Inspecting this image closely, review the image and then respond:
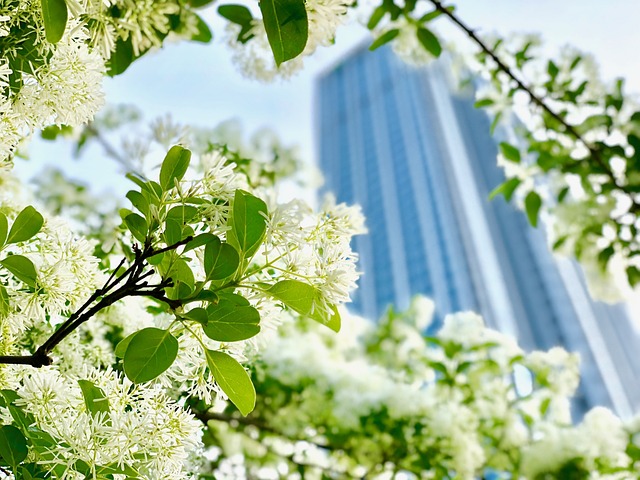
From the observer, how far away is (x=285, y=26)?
13.4 inches

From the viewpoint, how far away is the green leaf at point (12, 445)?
262 mm

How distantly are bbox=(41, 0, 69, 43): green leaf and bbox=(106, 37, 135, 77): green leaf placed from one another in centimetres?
15

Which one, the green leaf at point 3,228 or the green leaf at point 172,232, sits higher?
the green leaf at point 172,232

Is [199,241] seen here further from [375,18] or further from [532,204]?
[532,204]

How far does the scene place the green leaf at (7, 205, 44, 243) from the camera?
1.02 feet

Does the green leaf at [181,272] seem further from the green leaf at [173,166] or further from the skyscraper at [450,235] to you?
the skyscraper at [450,235]

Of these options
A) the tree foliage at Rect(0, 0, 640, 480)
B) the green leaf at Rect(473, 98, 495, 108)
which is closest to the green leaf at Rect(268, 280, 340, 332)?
the tree foliage at Rect(0, 0, 640, 480)

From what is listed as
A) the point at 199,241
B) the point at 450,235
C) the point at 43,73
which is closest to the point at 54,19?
the point at 43,73

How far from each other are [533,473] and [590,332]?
2276 cm

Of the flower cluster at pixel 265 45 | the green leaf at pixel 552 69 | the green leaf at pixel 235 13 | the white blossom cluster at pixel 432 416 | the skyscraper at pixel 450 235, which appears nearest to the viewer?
the flower cluster at pixel 265 45

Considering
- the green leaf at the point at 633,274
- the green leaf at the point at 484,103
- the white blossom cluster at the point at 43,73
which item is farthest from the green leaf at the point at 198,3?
the green leaf at the point at 633,274

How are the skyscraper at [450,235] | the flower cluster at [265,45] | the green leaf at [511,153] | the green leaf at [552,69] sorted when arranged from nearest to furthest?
1. the flower cluster at [265,45]
2. the green leaf at [552,69]
3. the green leaf at [511,153]
4. the skyscraper at [450,235]

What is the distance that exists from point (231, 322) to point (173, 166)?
93 millimetres

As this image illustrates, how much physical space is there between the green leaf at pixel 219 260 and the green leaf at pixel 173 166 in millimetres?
46
